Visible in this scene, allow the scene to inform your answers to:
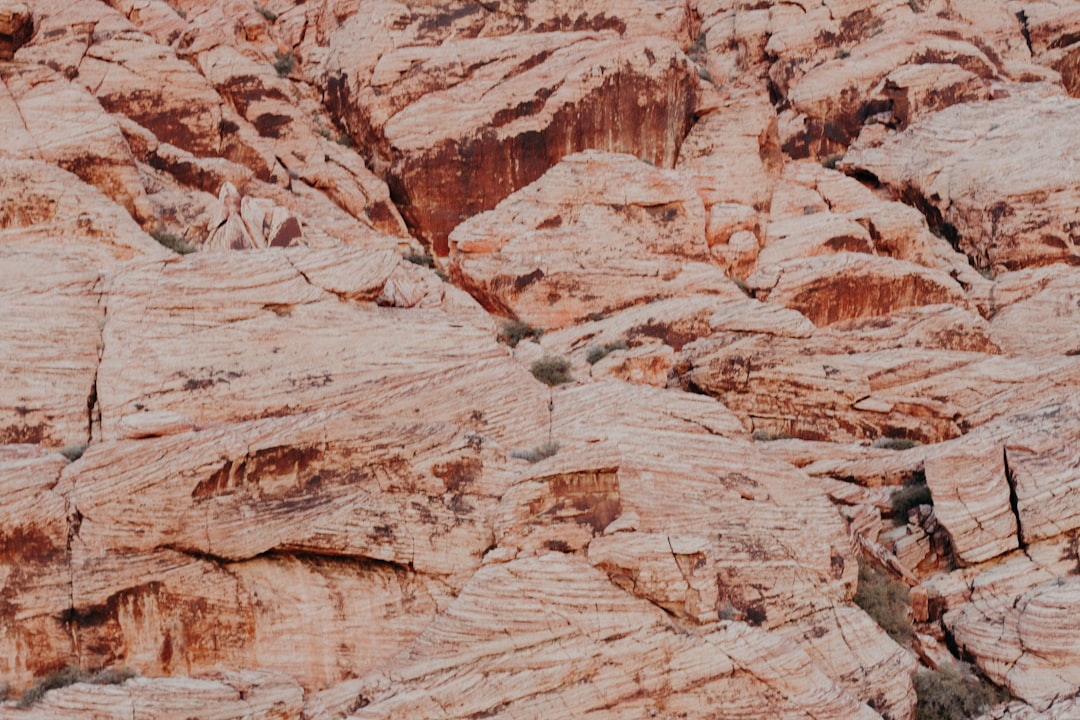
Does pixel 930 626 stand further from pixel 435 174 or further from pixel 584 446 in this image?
pixel 435 174

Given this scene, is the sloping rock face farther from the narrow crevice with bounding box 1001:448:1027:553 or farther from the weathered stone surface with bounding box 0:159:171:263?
the narrow crevice with bounding box 1001:448:1027:553

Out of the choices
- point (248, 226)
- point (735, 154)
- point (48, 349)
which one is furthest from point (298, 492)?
point (735, 154)

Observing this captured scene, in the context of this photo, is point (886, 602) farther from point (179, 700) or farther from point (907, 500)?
point (179, 700)

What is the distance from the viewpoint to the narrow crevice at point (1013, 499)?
23.8 metres

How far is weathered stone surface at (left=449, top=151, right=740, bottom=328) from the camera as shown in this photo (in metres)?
34.1

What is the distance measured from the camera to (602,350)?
31.2 meters

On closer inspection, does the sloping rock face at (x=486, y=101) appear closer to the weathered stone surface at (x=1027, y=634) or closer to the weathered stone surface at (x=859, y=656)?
the weathered stone surface at (x=859, y=656)

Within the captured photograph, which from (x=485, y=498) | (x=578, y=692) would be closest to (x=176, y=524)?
(x=485, y=498)

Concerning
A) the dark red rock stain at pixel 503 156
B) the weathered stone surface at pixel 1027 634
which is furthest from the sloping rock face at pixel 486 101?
the weathered stone surface at pixel 1027 634

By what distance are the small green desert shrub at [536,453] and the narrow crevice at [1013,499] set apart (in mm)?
8013

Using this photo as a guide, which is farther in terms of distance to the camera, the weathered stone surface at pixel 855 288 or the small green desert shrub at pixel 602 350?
the weathered stone surface at pixel 855 288

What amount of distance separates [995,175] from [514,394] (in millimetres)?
19809

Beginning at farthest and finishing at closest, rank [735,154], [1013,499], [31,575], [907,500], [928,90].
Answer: [928,90] → [735,154] → [907,500] → [1013,499] → [31,575]

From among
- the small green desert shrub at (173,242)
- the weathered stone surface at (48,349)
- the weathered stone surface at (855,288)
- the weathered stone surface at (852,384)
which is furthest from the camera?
the weathered stone surface at (855,288)
